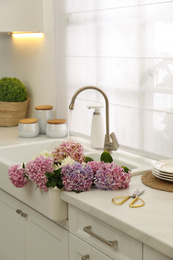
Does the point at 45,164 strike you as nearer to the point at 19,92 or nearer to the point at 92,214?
the point at 92,214

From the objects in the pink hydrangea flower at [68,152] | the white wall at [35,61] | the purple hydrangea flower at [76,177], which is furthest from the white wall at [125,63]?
the purple hydrangea flower at [76,177]

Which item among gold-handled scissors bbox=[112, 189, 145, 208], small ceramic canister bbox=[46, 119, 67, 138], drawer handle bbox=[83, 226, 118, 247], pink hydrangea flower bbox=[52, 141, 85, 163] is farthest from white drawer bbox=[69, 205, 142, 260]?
small ceramic canister bbox=[46, 119, 67, 138]

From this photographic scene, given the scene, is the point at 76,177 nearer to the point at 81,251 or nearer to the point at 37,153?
the point at 81,251

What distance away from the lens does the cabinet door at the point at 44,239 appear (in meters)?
1.93

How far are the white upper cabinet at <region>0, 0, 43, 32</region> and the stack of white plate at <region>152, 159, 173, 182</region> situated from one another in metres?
1.52

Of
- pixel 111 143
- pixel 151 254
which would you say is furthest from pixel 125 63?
pixel 151 254

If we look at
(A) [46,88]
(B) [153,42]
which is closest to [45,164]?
(B) [153,42]

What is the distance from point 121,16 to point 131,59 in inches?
9.7

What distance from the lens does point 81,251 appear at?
178cm

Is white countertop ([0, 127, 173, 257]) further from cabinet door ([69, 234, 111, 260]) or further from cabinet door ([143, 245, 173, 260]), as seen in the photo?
cabinet door ([69, 234, 111, 260])

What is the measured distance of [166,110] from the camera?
7.31ft

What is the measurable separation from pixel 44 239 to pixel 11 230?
1.22ft

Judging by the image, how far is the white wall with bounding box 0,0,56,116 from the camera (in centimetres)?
305

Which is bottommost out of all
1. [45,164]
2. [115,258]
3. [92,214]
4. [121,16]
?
[115,258]
